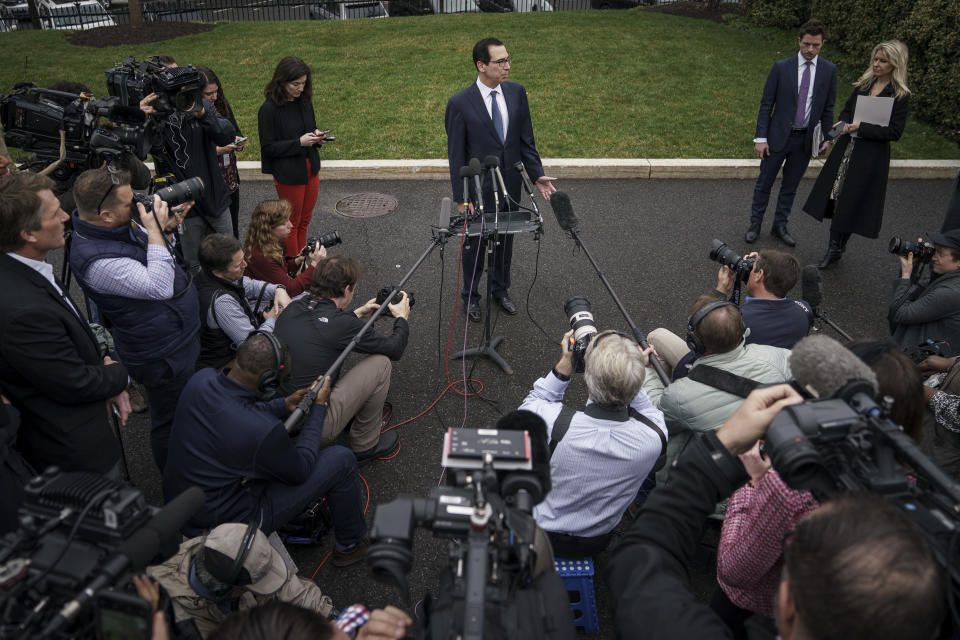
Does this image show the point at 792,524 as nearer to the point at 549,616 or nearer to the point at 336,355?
the point at 549,616

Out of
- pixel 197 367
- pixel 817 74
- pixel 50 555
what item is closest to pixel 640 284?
pixel 817 74

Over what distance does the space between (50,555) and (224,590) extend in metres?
1.14

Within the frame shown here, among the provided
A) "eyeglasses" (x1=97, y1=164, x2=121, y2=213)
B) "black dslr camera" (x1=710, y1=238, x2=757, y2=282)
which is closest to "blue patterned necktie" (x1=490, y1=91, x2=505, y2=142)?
"black dslr camera" (x1=710, y1=238, x2=757, y2=282)

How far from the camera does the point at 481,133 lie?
5320 millimetres

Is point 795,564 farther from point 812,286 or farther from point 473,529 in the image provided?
point 812,286

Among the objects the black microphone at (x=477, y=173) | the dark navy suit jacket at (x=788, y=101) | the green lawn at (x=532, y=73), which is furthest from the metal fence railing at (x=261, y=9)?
the black microphone at (x=477, y=173)

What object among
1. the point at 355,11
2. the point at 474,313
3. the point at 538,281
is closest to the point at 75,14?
the point at 355,11

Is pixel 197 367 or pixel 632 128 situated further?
pixel 632 128

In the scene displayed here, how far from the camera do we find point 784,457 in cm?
170

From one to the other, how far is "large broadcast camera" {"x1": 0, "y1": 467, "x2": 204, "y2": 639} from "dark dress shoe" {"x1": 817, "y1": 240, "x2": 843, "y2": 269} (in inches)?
259

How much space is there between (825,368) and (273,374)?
2289mm

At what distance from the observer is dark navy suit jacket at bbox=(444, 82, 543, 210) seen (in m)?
5.29

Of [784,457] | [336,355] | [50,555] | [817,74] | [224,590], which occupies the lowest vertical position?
[224,590]

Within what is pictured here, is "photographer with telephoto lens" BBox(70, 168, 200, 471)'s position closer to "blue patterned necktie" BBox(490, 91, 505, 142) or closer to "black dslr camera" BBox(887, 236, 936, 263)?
"blue patterned necktie" BBox(490, 91, 505, 142)
